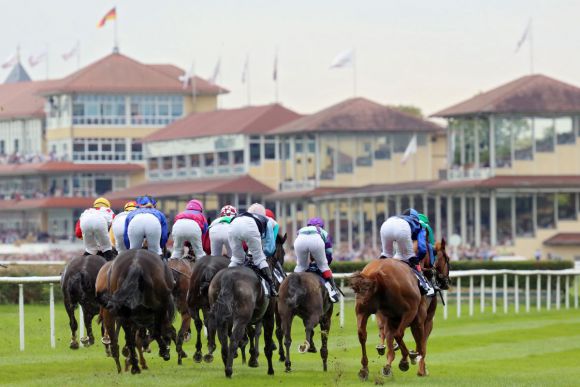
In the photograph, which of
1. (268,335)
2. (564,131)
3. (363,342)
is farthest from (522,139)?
(363,342)

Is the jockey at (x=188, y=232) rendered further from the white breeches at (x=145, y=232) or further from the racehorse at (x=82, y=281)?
the white breeches at (x=145, y=232)

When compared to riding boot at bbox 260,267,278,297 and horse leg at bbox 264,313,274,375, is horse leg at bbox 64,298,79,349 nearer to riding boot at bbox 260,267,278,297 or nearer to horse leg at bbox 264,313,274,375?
horse leg at bbox 264,313,274,375

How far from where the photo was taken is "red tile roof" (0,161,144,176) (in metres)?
98.5

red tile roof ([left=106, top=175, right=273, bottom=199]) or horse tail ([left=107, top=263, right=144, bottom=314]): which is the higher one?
red tile roof ([left=106, top=175, right=273, bottom=199])

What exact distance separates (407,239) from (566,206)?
47.3 m

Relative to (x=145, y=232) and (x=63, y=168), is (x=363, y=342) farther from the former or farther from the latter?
(x=63, y=168)

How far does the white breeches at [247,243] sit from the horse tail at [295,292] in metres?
0.43

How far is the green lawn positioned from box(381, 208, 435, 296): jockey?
1.13 m

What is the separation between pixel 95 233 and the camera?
22.7 m

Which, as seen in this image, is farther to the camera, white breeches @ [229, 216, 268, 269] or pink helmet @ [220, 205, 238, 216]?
pink helmet @ [220, 205, 238, 216]

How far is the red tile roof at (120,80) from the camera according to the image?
10019cm

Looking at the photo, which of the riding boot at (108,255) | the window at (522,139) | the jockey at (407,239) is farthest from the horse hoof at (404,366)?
the window at (522,139)

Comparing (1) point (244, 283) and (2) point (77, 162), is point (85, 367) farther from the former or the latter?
(2) point (77, 162)

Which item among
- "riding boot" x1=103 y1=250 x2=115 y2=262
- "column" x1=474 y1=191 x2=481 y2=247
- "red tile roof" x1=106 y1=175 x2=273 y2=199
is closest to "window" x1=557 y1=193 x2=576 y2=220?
"column" x1=474 y1=191 x2=481 y2=247
